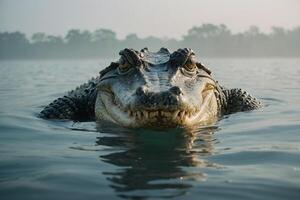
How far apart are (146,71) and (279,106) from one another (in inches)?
127

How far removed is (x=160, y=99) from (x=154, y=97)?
0.07 meters

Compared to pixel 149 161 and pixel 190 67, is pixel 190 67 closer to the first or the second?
pixel 190 67

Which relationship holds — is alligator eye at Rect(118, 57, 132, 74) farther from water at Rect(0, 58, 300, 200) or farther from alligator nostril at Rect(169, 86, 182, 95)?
alligator nostril at Rect(169, 86, 182, 95)

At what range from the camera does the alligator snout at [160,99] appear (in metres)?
4.45

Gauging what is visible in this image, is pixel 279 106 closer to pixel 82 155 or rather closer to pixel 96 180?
pixel 82 155

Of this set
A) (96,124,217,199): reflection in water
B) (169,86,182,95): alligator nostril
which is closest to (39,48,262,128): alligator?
(169,86,182,95): alligator nostril

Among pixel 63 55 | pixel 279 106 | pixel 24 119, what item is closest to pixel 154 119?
pixel 24 119

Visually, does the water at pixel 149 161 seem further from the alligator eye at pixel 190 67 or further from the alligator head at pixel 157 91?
the alligator eye at pixel 190 67

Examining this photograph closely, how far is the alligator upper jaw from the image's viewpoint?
4598 millimetres

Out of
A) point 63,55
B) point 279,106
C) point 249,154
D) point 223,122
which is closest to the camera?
point 249,154

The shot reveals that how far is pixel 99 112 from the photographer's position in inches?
253

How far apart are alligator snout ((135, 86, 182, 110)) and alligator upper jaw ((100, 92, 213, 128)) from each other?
0.04m

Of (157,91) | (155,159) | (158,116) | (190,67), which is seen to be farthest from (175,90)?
(190,67)

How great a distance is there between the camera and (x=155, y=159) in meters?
3.61
